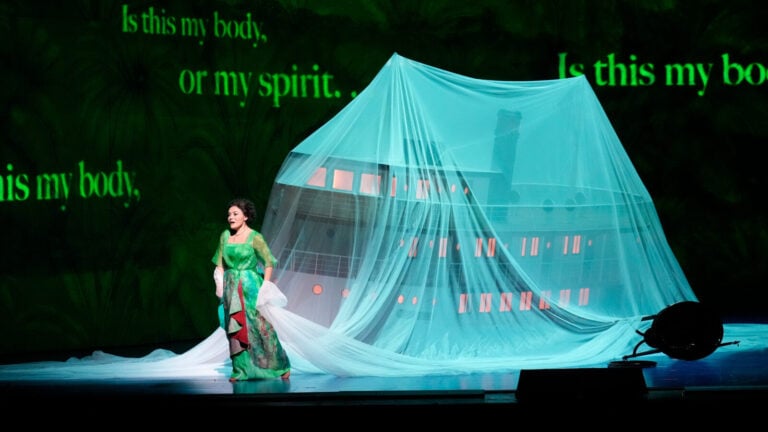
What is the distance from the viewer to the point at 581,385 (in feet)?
16.4

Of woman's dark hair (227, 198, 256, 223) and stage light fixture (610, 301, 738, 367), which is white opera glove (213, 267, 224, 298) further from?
stage light fixture (610, 301, 738, 367)

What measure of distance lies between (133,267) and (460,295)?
10.4 ft

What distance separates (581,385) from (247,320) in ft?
7.36

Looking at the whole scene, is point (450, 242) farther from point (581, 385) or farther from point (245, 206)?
point (581, 385)

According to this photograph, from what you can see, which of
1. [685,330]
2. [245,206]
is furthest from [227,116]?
[685,330]

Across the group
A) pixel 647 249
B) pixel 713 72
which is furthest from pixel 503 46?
pixel 647 249

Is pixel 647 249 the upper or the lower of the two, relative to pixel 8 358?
upper

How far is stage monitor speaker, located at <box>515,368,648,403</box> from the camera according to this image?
4.98 metres

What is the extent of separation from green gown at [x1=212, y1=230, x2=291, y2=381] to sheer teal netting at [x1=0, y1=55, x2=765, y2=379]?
87 millimetres

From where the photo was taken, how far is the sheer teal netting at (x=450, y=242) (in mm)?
6871

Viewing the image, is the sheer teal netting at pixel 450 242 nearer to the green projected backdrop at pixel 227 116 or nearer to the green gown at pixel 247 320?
the green gown at pixel 247 320

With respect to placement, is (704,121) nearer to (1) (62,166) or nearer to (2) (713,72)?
(2) (713,72)

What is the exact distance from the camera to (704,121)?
32.4 ft

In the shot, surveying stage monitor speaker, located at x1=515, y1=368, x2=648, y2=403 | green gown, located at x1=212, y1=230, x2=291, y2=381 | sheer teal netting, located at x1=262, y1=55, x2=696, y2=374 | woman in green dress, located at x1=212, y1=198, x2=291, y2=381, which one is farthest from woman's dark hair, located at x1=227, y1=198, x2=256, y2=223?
stage monitor speaker, located at x1=515, y1=368, x2=648, y2=403
